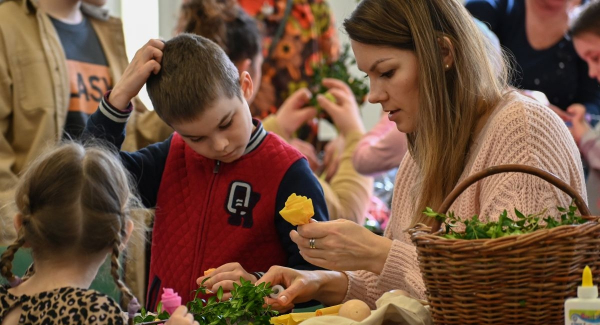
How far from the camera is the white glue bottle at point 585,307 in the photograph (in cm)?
→ 111

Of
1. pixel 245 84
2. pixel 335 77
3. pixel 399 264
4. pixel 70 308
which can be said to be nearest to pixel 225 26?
pixel 335 77

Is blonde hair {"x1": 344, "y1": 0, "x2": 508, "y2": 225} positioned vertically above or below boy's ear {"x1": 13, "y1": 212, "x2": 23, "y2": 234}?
above

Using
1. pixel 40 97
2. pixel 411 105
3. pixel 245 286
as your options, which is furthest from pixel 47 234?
pixel 40 97

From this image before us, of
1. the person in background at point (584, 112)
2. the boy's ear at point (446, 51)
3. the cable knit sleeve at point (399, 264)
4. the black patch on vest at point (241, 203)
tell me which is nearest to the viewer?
the cable knit sleeve at point (399, 264)

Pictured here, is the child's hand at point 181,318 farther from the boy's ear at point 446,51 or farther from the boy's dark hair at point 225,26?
the boy's dark hair at point 225,26

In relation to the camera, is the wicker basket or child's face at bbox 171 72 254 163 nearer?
the wicker basket

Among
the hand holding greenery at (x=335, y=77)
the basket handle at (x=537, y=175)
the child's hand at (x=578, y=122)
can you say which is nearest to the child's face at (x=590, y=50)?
the child's hand at (x=578, y=122)

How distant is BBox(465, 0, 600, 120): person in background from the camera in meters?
3.33

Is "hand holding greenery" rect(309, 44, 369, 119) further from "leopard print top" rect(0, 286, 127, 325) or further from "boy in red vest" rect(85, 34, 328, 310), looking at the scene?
"leopard print top" rect(0, 286, 127, 325)

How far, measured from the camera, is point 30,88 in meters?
2.76

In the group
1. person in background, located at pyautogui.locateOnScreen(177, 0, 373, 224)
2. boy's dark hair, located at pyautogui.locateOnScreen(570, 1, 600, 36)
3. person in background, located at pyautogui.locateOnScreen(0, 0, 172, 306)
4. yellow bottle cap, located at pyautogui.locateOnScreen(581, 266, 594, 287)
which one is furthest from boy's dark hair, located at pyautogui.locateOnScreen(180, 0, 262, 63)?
yellow bottle cap, located at pyautogui.locateOnScreen(581, 266, 594, 287)

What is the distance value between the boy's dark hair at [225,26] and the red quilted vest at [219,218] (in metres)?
0.93

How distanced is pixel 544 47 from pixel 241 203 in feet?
6.45

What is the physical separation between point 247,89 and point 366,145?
1.05m
